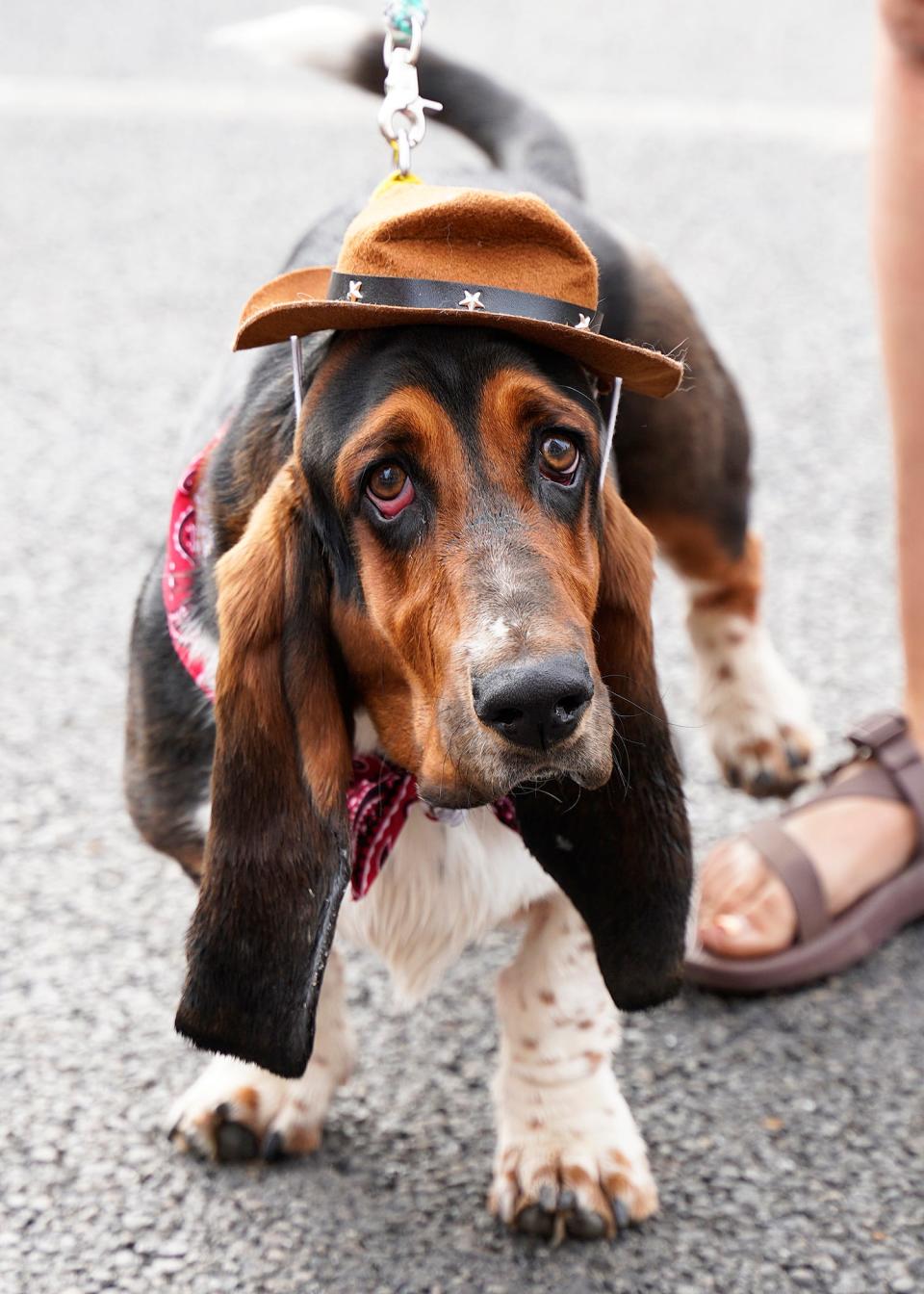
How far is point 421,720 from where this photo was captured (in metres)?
1.99

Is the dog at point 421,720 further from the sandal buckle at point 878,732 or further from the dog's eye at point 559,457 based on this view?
the sandal buckle at point 878,732

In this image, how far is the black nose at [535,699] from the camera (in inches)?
68.4

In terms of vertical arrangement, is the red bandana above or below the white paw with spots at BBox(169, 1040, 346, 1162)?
above

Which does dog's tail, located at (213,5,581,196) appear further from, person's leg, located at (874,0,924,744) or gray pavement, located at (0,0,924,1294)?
gray pavement, located at (0,0,924,1294)

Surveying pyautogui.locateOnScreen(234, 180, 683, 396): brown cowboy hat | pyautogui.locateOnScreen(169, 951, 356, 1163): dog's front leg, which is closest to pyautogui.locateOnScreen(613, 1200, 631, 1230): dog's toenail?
pyautogui.locateOnScreen(169, 951, 356, 1163): dog's front leg

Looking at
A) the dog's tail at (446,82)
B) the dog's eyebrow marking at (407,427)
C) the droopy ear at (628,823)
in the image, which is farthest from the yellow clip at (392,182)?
the dog's tail at (446,82)

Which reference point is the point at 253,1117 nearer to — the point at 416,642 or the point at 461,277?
the point at 416,642

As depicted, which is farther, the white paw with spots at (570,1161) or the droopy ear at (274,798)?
the white paw with spots at (570,1161)

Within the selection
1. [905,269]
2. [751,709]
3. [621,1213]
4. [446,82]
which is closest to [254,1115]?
[621,1213]

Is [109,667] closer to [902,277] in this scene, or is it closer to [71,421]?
[71,421]

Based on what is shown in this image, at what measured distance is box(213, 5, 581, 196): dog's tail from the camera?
3330mm

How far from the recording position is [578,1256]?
238 cm

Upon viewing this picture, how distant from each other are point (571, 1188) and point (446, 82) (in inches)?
91.9

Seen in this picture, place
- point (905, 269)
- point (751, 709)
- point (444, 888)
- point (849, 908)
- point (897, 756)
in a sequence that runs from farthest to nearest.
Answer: point (751, 709)
point (897, 756)
point (849, 908)
point (905, 269)
point (444, 888)
